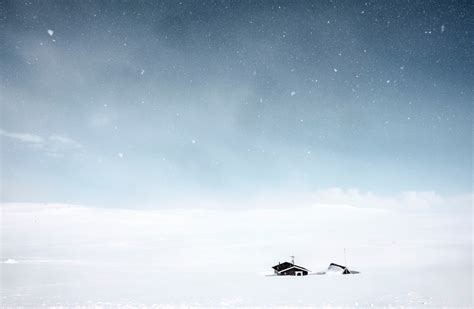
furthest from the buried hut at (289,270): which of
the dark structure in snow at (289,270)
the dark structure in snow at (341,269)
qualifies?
the dark structure in snow at (341,269)

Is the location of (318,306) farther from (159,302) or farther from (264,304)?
(159,302)

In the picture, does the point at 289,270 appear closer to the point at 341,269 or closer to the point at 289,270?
the point at 289,270

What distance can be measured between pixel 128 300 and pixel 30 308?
4.86 m

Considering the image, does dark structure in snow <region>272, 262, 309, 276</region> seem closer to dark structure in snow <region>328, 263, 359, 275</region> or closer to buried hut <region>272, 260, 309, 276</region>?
buried hut <region>272, 260, 309, 276</region>

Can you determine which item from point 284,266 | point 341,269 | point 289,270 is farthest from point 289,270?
point 341,269

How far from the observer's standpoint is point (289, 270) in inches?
1448

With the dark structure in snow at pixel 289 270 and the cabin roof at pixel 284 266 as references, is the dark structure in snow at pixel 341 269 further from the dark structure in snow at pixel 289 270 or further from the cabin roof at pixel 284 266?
the cabin roof at pixel 284 266

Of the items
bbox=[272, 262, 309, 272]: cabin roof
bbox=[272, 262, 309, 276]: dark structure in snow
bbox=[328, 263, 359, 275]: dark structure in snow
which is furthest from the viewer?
bbox=[328, 263, 359, 275]: dark structure in snow

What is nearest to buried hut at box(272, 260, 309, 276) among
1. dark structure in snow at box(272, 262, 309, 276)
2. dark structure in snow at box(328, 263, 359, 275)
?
dark structure in snow at box(272, 262, 309, 276)

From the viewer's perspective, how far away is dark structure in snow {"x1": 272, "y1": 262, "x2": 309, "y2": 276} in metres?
36.6

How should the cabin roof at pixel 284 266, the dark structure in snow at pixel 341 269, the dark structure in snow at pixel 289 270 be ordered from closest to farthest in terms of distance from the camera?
the dark structure in snow at pixel 289 270
the cabin roof at pixel 284 266
the dark structure in snow at pixel 341 269

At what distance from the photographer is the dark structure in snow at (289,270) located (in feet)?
120

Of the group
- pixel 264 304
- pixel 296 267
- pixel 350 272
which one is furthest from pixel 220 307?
pixel 350 272

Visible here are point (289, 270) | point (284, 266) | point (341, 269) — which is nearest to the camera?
point (289, 270)
